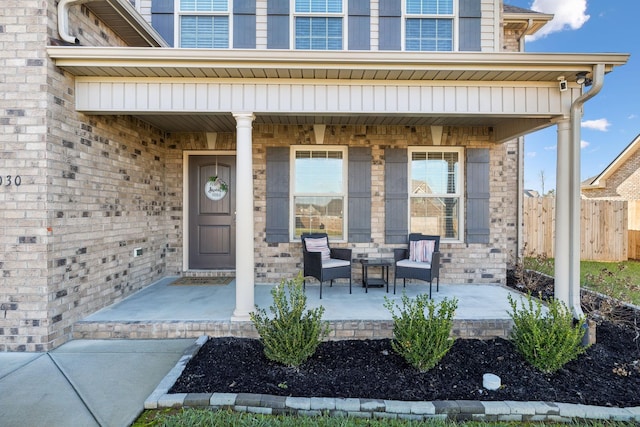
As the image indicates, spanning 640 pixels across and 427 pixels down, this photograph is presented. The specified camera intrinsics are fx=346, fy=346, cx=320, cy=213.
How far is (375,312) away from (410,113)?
2304 millimetres

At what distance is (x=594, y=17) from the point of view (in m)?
19.6

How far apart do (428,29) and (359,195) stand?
2812mm

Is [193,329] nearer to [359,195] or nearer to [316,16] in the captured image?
[359,195]

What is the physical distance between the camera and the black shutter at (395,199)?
553 cm

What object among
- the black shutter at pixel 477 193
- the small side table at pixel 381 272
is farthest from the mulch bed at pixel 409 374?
the black shutter at pixel 477 193

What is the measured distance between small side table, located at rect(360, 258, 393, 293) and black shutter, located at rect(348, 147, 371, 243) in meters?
0.44

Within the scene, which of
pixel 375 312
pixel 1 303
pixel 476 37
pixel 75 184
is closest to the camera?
pixel 1 303

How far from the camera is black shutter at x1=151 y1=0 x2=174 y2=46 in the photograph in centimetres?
534

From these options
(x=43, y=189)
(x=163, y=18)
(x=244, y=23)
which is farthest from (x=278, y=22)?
(x=43, y=189)

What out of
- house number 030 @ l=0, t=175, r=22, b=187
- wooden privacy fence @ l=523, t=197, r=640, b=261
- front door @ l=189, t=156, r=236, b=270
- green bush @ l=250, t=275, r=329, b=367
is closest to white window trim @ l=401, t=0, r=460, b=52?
front door @ l=189, t=156, r=236, b=270

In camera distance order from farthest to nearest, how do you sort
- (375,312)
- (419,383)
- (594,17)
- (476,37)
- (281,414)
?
(594,17) → (476,37) → (375,312) → (419,383) → (281,414)

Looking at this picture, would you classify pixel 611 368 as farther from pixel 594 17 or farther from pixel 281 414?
pixel 594 17

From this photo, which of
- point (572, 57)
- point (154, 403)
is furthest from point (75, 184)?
point (572, 57)

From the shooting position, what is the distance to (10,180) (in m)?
3.34
